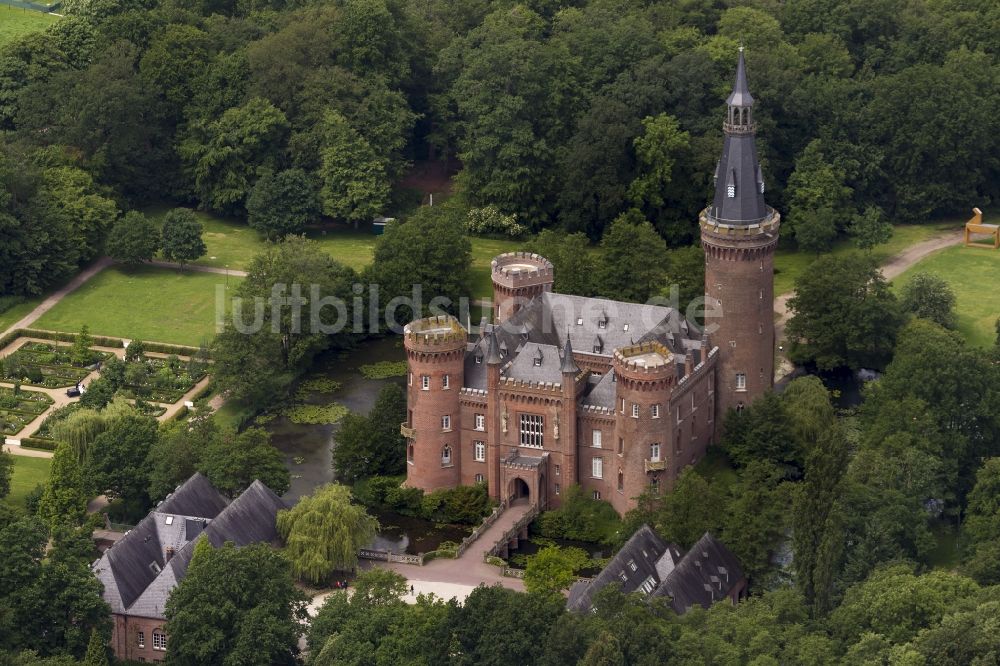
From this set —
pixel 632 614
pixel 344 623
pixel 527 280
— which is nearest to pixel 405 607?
pixel 344 623

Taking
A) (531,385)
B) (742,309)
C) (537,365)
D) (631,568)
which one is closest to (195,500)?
(531,385)

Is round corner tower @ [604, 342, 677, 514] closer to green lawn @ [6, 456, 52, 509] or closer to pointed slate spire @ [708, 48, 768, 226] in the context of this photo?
pointed slate spire @ [708, 48, 768, 226]

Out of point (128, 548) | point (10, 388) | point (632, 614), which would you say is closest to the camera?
point (632, 614)

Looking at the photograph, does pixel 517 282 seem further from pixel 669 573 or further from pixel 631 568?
pixel 669 573

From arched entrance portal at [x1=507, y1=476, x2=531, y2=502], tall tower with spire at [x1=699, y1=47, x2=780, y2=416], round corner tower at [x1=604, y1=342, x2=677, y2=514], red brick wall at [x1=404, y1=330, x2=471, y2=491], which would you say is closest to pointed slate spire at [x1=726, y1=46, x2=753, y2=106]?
tall tower with spire at [x1=699, y1=47, x2=780, y2=416]

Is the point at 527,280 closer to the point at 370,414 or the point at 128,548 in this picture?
the point at 370,414

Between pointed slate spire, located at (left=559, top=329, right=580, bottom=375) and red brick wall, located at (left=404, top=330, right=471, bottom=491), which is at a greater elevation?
pointed slate spire, located at (left=559, top=329, right=580, bottom=375)
